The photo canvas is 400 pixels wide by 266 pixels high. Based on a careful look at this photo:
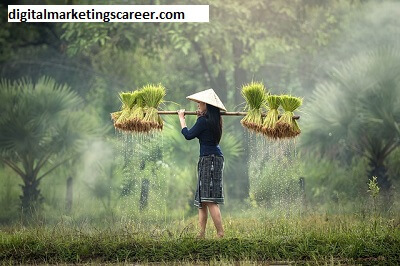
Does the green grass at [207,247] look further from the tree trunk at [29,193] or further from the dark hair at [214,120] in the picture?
the tree trunk at [29,193]

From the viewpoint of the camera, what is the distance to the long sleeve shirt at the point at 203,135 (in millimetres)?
11422

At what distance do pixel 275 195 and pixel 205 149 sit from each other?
561cm

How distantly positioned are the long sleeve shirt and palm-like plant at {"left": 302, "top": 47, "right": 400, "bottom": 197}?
7.73 metres

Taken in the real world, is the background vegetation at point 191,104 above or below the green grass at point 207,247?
above

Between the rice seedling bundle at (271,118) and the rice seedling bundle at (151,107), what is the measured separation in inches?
52.2

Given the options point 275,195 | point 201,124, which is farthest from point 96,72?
point 201,124

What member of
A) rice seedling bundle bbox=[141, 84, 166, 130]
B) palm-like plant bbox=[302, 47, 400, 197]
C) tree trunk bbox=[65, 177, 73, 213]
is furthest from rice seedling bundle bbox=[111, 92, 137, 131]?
tree trunk bbox=[65, 177, 73, 213]

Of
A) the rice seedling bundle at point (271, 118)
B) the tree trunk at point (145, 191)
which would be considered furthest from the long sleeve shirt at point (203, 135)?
the tree trunk at point (145, 191)

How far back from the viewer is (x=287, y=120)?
11734mm

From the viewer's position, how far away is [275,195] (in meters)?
16.9

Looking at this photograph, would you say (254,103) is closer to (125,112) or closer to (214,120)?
(214,120)

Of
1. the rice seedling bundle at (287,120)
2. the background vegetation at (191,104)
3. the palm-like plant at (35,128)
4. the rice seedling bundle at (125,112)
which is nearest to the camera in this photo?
the rice seedling bundle at (287,120)

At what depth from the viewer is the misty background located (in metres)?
18.8

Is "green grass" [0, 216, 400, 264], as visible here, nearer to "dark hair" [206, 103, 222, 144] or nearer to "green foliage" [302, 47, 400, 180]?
"dark hair" [206, 103, 222, 144]
